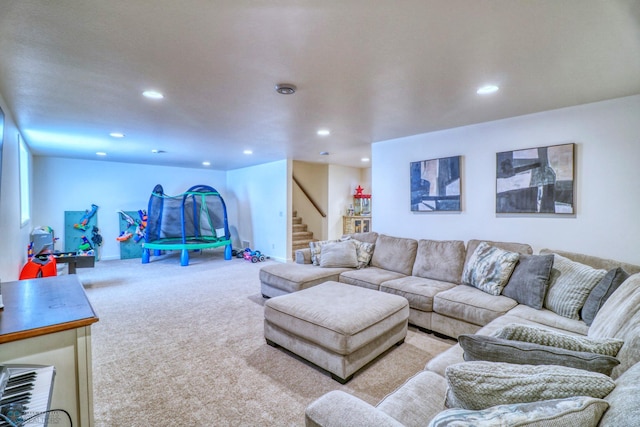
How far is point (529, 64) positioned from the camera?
2.05m

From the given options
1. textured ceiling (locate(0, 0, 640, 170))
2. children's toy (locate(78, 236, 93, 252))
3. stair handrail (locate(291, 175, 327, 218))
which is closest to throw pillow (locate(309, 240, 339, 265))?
textured ceiling (locate(0, 0, 640, 170))

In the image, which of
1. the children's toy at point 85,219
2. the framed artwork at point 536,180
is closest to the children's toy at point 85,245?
the children's toy at point 85,219

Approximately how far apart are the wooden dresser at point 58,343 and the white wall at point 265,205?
5105mm

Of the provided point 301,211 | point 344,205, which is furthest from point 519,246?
point 301,211

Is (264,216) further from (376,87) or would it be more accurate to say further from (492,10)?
(492,10)

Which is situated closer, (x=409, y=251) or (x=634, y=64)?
(x=634, y=64)

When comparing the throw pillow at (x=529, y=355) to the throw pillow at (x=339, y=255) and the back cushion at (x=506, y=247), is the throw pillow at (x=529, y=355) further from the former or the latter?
the throw pillow at (x=339, y=255)

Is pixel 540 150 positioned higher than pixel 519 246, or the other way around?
pixel 540 150

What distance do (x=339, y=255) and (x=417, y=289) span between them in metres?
1.26

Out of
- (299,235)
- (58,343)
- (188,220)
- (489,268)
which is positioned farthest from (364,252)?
(188,220)

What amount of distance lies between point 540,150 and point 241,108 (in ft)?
10.4

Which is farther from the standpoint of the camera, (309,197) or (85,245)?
(309,197)

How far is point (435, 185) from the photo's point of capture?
153 inches

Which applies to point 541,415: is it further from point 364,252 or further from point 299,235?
point 299,235
